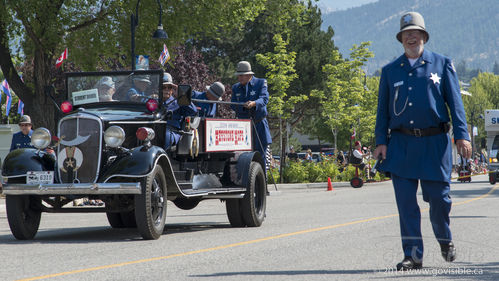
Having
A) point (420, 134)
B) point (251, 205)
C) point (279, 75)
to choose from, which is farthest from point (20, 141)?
point (279, 75)

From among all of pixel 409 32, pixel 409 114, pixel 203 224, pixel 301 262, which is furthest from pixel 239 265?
pixel 203 224

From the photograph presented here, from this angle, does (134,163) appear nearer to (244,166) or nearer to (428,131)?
(244,166)

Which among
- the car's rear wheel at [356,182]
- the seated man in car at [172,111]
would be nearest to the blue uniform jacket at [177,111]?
the seated man in car at [172,111]

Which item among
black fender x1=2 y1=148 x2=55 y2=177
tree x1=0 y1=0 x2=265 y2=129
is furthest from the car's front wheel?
tree x1=0 y1=0 x2=265 y2=129

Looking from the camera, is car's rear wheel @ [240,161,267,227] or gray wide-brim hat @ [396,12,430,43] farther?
car's rear wheel @ [240,161,267,227]

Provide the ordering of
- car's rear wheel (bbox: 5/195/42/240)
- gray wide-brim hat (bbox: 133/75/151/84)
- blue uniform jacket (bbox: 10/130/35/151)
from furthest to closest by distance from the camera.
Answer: blue uniform jacket (bbox: 10/130/35/151), gray wide-brim hat (bbox: 133/75/151/84), car's rear wheel (bbox: 5/195/42/240)

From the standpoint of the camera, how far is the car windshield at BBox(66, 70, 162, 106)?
33.1 feet

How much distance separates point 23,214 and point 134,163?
1596mm

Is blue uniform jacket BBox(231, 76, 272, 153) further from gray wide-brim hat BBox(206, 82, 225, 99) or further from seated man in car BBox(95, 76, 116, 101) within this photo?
seated man in car BBox(95, 76, 116, 101)

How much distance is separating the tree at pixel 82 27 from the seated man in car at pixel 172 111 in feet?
36.2

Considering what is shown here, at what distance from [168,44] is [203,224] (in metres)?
15.1

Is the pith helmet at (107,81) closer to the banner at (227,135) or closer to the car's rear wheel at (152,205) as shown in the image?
the banner at (227,135)

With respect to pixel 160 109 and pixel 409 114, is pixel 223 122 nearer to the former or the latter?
pixel 160 109

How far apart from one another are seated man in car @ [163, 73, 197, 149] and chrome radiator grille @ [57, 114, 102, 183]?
1241 mm
